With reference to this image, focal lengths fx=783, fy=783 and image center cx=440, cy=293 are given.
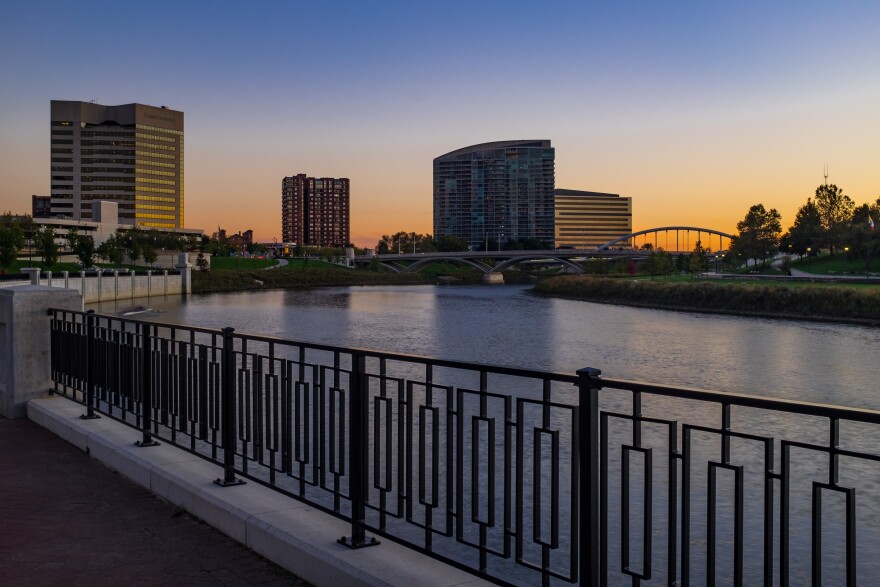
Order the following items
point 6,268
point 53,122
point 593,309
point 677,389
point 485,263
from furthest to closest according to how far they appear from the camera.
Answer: point 53,122 → point 485,263 → point 6,268 → point 593,309 → point 677,389

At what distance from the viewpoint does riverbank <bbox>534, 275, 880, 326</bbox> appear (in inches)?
1783

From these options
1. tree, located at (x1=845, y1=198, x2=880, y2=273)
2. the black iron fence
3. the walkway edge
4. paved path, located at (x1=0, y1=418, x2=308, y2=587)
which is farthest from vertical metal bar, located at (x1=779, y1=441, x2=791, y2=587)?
tree, located at (x1=845, y1=198, x2=880, y2=273)

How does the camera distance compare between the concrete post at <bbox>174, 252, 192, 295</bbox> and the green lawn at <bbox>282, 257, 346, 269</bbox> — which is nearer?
the concrete post at <bbox>174, 252, 192, 295</bbox>

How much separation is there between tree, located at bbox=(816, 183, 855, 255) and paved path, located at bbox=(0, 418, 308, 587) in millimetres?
111136

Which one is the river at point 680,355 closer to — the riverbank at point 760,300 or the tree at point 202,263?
the riverbank at point 760,300

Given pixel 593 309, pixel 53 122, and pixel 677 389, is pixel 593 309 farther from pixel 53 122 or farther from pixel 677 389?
pixel 53 122

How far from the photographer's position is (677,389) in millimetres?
3188

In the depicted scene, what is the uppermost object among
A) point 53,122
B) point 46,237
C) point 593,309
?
point 53,122

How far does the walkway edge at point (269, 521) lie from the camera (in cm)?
426

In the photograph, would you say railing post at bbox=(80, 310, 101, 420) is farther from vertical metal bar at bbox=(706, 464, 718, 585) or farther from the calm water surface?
the calm water surface

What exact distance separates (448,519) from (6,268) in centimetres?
7802

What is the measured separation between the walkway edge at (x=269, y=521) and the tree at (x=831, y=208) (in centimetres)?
11055

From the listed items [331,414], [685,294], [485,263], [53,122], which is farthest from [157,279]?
[53,122]

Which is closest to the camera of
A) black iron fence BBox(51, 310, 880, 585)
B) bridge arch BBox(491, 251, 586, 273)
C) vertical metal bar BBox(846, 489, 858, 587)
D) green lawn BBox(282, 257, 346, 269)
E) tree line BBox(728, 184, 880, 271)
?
vertical metal bar BBox(846, 489, 858, 587)
